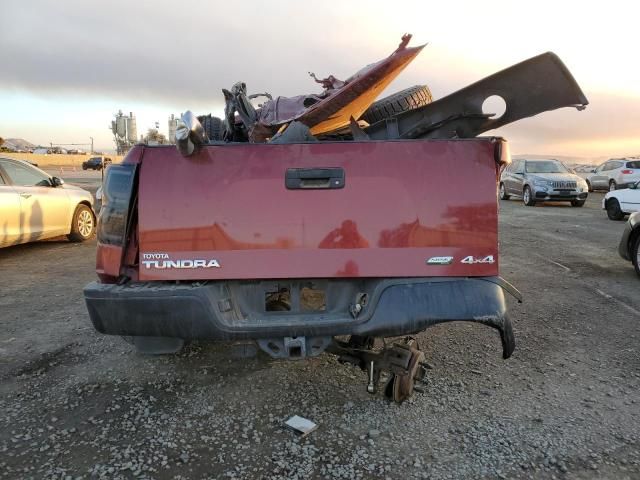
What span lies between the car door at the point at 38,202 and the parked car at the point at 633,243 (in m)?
8.91

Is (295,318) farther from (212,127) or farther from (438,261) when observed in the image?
(212,127)

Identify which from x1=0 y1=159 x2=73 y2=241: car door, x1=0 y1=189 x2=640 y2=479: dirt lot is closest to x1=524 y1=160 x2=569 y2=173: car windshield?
x1=0 y1=189 x2=640 y2=479: dirt lot

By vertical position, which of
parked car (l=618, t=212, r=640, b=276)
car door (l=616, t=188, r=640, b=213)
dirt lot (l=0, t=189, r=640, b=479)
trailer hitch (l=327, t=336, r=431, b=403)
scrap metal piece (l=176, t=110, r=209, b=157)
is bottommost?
dirt lot (l=0, t=189, r=640, b=479)

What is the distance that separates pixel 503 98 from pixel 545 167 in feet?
55.8

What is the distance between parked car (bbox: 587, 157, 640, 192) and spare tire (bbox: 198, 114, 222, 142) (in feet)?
65.9

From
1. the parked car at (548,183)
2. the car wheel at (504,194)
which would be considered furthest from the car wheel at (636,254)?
the car wheel at (504,194)

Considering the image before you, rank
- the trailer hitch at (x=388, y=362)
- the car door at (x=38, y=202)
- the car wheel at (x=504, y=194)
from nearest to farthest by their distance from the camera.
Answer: the trailer hitch at (x=388, y=362) → the car door at (x=38, y=202) → the car wheel at (x=504, y=194)

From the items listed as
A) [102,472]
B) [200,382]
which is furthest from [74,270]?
[102,472]

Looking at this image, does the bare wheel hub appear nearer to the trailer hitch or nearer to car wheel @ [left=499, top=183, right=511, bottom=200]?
the trailer hitch

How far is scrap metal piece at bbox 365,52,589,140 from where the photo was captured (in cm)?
285

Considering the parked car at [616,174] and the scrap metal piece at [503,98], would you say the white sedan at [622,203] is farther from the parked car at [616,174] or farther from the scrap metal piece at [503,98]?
the scrap metal piece at [503,98]

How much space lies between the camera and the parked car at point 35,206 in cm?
729

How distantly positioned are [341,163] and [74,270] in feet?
18.8

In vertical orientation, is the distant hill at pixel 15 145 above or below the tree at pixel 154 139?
above
